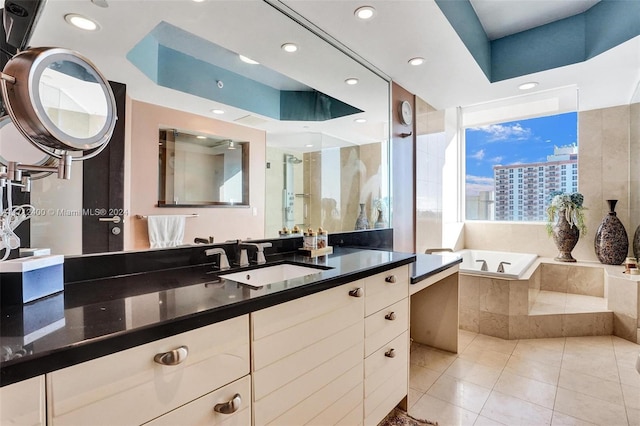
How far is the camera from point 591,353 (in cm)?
249

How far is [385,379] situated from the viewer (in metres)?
1.60

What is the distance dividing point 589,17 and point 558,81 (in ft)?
A: 1.71

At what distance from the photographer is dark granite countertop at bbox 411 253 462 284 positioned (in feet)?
6.10

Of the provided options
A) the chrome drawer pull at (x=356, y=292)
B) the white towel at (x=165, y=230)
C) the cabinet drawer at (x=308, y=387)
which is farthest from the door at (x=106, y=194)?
the chrome drawer pull at (x=356, y=292)

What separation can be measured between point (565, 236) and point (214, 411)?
4.22 m

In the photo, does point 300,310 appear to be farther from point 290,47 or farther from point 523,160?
point 523,160

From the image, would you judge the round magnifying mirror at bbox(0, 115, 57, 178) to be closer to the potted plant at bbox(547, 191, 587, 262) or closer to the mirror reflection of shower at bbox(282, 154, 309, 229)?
the mirror reflection of shower at bbox(282, 154, 309, 229)

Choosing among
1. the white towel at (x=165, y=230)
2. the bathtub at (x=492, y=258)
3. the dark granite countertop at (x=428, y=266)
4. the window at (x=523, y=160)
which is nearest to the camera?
the white towel at (x=165, y=230)

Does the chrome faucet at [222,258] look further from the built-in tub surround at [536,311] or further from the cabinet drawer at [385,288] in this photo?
the built-in tub surround at [536,311]

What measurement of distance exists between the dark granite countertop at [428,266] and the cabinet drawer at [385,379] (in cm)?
33

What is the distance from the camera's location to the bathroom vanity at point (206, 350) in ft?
2.10

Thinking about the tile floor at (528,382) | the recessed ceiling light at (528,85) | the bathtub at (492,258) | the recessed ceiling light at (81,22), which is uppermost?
the recessed ceiling light at (528,85)

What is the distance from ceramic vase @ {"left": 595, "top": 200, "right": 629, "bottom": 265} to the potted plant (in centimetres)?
19

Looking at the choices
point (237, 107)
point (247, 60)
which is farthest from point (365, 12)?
point (237, 107)
